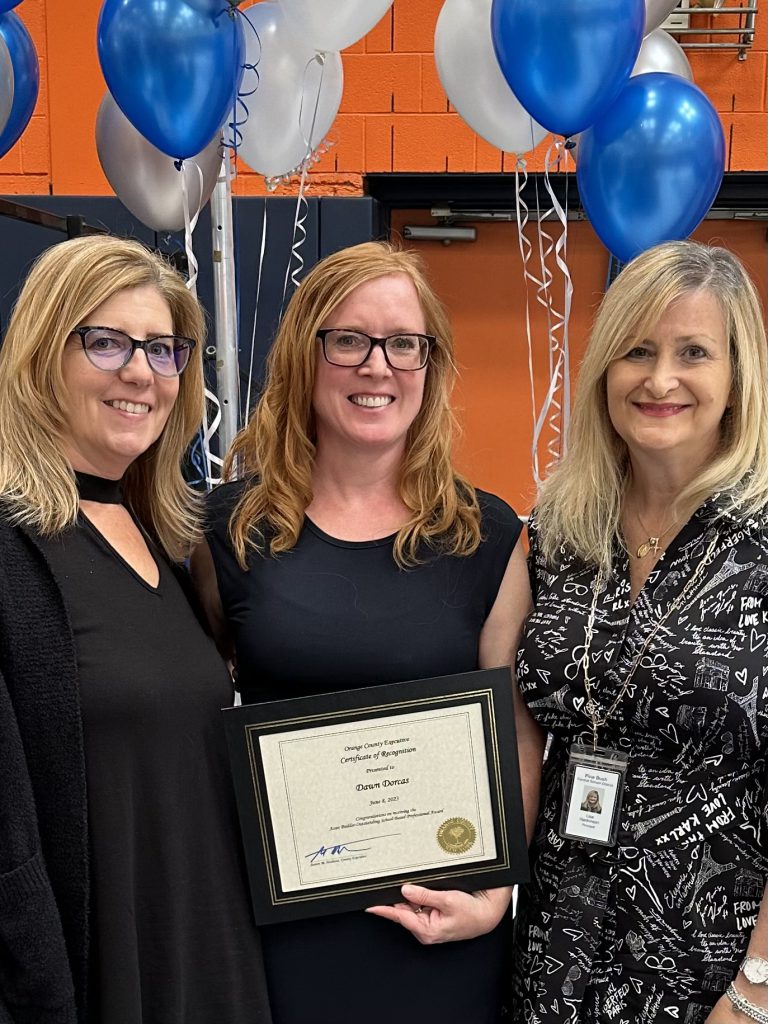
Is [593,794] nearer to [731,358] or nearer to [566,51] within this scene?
[731,358]

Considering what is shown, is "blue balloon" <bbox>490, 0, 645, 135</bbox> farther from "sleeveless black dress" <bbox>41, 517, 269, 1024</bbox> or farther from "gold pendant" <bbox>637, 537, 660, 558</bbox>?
"sleeveless black dress" <bbox>41, 517, 269, 1024</bbox>

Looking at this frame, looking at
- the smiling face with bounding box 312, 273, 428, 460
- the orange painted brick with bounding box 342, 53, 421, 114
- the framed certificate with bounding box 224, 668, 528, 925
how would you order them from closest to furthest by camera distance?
1. the framed certificate with bounding box 224, 668, 528, 925
2. the smiling face with bounding box 312, 273, 428, 460
3. the orange painted brick with bounding box 342, 53, 421, 114

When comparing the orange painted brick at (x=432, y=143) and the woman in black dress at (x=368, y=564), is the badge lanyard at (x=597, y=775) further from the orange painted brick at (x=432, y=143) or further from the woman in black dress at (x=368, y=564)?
the orange painted brick at (x=432, y=143)

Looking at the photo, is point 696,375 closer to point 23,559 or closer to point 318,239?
point 23,559

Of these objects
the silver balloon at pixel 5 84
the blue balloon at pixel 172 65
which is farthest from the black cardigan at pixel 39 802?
the silver balloon at pixel 5 84

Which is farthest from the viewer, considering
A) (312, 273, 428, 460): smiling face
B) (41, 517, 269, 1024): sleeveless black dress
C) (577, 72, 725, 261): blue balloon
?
(577, 72, 725, 261): blue balloon

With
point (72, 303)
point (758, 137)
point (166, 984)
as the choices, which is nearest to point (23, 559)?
point (72, 303)

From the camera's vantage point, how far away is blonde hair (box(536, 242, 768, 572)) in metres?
1.38

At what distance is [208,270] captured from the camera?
3.87 meters

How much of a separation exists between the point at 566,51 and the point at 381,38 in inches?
84.5

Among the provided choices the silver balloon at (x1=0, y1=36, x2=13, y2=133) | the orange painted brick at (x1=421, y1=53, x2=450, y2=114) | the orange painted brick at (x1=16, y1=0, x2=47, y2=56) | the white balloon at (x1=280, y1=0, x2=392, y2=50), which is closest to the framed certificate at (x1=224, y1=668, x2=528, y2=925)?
the white balloon at (x1=280, y1=0, x2=392, y2=50)

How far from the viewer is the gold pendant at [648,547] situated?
4.72 ft

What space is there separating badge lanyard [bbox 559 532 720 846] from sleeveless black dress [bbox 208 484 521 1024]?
0.20 m

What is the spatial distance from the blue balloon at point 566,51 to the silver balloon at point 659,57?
59cm
